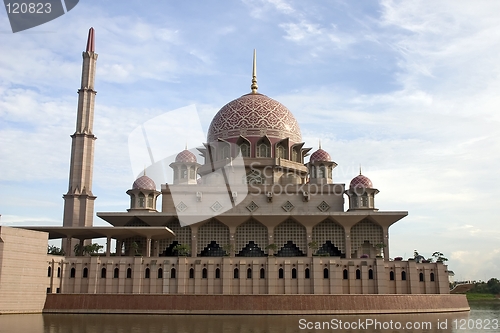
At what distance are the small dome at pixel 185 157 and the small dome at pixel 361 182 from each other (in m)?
12.9

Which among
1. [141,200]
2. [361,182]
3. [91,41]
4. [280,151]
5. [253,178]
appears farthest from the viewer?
[91,41]

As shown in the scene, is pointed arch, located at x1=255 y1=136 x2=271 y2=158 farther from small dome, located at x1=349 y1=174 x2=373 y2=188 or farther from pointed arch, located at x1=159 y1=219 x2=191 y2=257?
pointed arch, located at x1=159 y1=219 x2=191 y2=257

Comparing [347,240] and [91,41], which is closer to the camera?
[347,240]

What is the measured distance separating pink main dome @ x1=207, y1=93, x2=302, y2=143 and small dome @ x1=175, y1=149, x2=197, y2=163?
3197 mm

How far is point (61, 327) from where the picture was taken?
74.0 feet

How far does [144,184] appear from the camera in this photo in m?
40.8

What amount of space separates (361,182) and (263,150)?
881 centimetres

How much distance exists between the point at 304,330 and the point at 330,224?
1855cm

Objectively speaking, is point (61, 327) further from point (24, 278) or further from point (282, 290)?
point (282, 290)

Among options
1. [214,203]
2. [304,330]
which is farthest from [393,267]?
[304,330]

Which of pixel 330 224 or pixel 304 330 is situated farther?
pixel 330 224

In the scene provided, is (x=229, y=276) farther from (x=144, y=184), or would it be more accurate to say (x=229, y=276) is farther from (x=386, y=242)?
(x=386, y=242)

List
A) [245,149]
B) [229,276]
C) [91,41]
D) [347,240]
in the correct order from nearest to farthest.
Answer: [229,276]
[347,240]
[245,149]
[91,41]

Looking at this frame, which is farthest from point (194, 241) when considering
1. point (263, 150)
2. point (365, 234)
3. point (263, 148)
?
point (365, 234)
